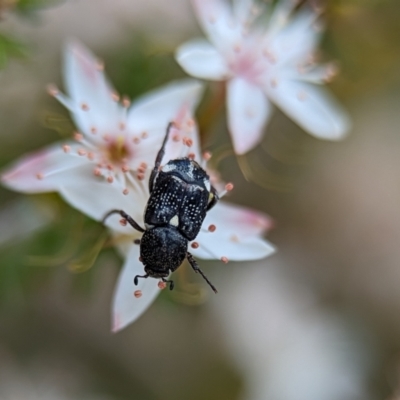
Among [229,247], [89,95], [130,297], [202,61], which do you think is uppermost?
[202,61]

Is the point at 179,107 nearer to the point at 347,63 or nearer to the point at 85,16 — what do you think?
the point at 347,63

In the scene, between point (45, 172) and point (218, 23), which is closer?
point (45, 172)

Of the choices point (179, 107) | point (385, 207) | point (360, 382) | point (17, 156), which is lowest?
point (360, 382)

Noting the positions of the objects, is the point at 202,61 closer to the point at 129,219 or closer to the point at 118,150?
the point at 118,150

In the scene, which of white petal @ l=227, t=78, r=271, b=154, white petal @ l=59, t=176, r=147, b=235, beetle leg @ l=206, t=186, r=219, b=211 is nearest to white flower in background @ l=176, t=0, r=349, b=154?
white petal @ l=227, t=78, r=271, b=154

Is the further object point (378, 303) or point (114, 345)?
point (378, 303)

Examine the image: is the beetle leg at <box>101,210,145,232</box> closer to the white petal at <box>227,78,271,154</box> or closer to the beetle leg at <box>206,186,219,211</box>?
the beetle leg at <box>206,186,219,211</box>

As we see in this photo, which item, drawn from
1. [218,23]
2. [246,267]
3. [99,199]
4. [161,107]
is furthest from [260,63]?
[246,267]

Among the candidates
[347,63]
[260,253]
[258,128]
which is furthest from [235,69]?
[347,63]
